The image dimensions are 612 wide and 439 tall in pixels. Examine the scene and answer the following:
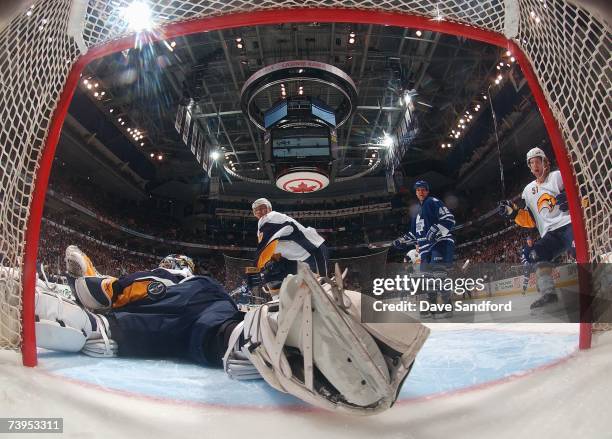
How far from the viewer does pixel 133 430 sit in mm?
742

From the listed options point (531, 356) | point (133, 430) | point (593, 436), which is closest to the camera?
point (593, 436)

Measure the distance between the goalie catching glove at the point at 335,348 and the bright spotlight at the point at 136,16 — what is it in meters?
0.94

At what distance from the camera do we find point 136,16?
121 centimetres

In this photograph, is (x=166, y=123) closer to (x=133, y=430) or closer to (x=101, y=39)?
(x=101, y=39)

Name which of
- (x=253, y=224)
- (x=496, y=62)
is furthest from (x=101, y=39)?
(x=253, y=224)

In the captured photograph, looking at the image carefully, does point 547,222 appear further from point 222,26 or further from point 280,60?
point 280,60

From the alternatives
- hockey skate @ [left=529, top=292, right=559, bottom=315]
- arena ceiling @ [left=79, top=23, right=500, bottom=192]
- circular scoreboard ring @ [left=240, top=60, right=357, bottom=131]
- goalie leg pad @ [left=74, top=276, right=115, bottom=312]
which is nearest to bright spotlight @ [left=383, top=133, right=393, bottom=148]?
arena ceiling @ [left=79, top=23, right=500, bottom=192]

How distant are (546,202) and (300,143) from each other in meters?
5.42

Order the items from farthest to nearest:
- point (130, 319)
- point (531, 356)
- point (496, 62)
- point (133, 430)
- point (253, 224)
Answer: point (253, 224), point (496, 62), point (130, 319), point (531, 356), point (133, 430)

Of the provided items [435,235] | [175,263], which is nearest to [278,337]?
[175,263]

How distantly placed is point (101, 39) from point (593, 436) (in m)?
1.48

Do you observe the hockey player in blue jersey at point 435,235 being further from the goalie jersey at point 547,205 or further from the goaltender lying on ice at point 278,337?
the goaltender lying on ice at point 278,337

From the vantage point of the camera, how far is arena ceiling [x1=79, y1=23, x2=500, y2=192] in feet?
26.3

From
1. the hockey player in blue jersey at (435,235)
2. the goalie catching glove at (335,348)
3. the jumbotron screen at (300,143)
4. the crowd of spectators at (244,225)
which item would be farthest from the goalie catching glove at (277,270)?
the crowd of spectators at (244,225)
